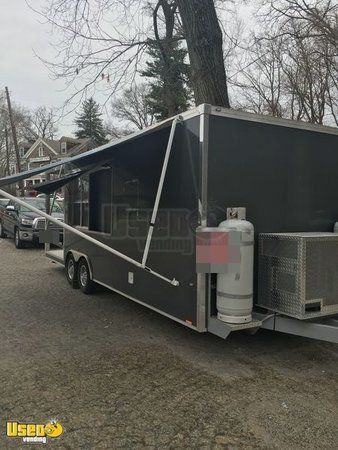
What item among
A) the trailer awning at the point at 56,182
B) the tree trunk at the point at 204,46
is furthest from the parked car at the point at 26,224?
the tree trunk at the point at 204,46

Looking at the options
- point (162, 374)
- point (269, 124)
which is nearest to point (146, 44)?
point (269, 124)

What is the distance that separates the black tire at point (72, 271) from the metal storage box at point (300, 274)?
15.5 ft

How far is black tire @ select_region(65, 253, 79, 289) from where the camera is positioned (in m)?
8.69

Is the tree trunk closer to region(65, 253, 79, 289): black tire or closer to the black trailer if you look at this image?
the black trailer

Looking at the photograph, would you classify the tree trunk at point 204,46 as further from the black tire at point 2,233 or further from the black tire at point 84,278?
the black tire at point 2,233

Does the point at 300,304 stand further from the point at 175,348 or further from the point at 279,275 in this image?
the point at 175,348

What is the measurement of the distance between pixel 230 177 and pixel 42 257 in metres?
9.40

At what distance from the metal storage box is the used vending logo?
252 cm

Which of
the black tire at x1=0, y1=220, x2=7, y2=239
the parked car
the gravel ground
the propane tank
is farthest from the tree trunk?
the black tire at x1=0, y1=220, x2=7, y2=239

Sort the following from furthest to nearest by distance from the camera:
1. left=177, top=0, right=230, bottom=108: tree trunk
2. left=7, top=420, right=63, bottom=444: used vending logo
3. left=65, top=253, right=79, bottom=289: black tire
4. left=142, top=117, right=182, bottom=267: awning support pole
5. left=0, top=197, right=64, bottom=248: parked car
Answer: left=0, top=197, right=64, bottom=248: parked car
left=65, top=253, right=79, bottom=289: black tire
left=177, top=0, right=230, bottom=108: tree trunk
left=142, top=117, right=182, bottom=267: awning support pole
left=7, top=420, right=63, bottom=444: used vending logo

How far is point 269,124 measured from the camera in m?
5.13

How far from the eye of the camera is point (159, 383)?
172 inches

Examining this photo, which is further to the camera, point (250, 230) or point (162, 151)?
point (162, 151)

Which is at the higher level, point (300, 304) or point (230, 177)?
point (230, 177)
